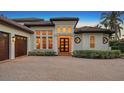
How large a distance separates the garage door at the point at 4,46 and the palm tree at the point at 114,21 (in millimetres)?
24927

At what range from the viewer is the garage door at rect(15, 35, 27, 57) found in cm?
1500

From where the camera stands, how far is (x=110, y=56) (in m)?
15.5

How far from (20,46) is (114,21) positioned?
77.9ft

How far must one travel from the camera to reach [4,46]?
40.3 ft

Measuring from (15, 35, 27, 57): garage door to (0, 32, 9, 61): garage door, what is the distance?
1946 mm

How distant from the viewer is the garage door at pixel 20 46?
15.0 meters

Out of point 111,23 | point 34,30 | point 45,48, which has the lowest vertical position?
point 45,48

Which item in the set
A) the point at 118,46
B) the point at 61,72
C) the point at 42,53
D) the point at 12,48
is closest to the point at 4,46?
the point at 12,48

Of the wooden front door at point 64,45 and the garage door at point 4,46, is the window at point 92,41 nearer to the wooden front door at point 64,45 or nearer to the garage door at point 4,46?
the wooden front door at point 64,45
